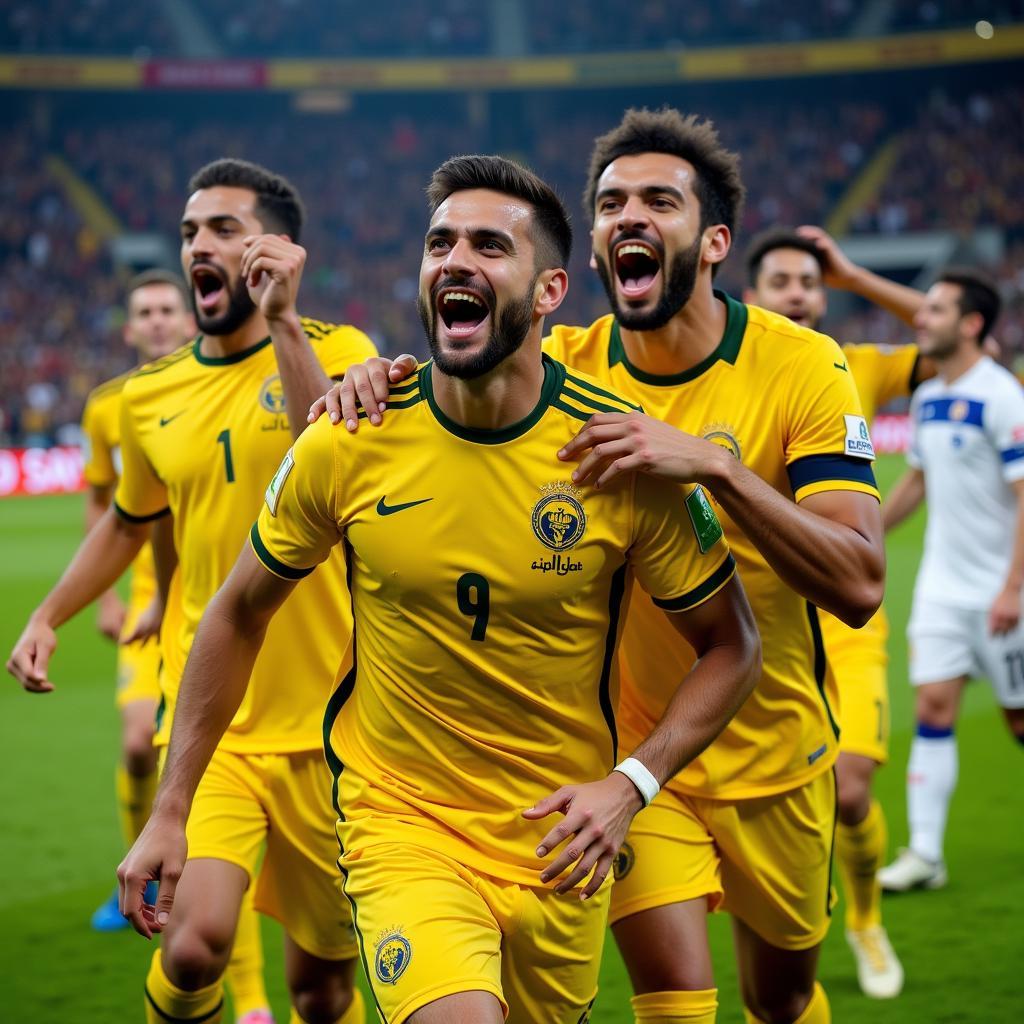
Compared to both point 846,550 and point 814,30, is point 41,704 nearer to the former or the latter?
point 846,550

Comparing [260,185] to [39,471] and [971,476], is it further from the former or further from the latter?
[39,471]

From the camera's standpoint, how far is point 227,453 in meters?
4.41

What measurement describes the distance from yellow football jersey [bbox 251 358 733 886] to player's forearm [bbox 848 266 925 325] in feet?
7.41

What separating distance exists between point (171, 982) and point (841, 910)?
363 centimetres

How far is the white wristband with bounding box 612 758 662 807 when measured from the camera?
314 centimetres

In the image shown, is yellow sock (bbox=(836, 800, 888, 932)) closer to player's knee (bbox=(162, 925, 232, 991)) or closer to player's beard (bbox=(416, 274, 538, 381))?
player's knee (bbox=(162, 925, 232, 991))

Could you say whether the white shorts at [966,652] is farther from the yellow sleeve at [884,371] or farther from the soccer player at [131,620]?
the soccer player at [131,620]

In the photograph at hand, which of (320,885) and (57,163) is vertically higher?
(57,163)

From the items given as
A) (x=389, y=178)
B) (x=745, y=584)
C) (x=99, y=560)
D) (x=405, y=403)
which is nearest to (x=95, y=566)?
(x=99, y=560)

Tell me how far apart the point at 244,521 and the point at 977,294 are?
418 cm

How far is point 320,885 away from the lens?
14.1 feet

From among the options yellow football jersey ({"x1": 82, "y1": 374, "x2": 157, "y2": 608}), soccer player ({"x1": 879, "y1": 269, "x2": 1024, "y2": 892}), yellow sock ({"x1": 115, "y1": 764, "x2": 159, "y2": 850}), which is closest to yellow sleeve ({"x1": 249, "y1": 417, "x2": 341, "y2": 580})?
yellow football jersey ({"x1": 82, "y1": 374, "x2": 157, "y2": 608})

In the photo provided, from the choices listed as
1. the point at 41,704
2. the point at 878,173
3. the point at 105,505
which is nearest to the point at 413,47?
the point at 878,173

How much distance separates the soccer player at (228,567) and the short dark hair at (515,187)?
0.78m
